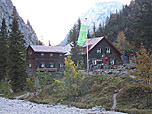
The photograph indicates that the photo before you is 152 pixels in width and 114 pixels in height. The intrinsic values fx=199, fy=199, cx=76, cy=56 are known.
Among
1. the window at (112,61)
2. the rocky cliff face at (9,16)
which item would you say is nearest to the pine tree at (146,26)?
the window at (112,61)

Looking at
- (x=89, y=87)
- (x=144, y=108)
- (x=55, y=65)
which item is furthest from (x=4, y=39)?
(x=144, y=108)

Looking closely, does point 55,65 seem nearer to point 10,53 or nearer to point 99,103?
point 10,53

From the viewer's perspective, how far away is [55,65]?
54719mm

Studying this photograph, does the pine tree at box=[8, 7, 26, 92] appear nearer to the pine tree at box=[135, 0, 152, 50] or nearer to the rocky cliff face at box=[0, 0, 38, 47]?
the pine tree at box=[135, 0, 152, 50]

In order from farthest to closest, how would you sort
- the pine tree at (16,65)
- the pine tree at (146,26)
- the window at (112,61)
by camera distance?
the window at (112,61)
the pine tree at (146,26)
the pine tree at (16,65)

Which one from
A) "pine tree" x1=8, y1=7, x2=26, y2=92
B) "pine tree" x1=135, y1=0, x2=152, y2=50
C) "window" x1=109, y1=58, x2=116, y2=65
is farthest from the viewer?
"window" x1=109, y1=58, x2=116, y2=65

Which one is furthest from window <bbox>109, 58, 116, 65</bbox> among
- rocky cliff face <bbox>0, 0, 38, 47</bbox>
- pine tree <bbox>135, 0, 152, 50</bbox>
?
rocky cliff face <bbox>0, 0, 38, 47</bbox>

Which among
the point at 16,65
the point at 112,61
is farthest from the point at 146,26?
the point at 16,65

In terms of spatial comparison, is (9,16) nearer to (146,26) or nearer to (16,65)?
(16,65)

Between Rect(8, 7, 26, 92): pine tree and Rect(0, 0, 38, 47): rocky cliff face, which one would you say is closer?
Rect(8, 7, 26, 92): pine tree

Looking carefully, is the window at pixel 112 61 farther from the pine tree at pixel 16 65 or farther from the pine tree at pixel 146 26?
the pine tree at pixel 16 65

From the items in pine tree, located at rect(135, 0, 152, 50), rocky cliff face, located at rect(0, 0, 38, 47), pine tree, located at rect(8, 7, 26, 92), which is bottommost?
pine tree, located at rect(8, 7, 26, 92)

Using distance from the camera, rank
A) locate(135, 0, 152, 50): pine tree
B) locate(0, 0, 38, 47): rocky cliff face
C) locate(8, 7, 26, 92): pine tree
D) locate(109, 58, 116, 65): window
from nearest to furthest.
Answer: locate(8, 7, 26, 92): pine tree, locate(135, 0, 152, 50): pine tree, locate(109, 58, 116, 65): window, locate(0, 0, 38, 47): rocky cliff face

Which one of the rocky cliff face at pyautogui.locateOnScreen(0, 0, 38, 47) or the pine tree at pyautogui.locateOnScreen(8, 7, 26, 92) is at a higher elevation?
the rocky cliff face at pyautogui.locateOnScreen(0, 0, 38, 47)
